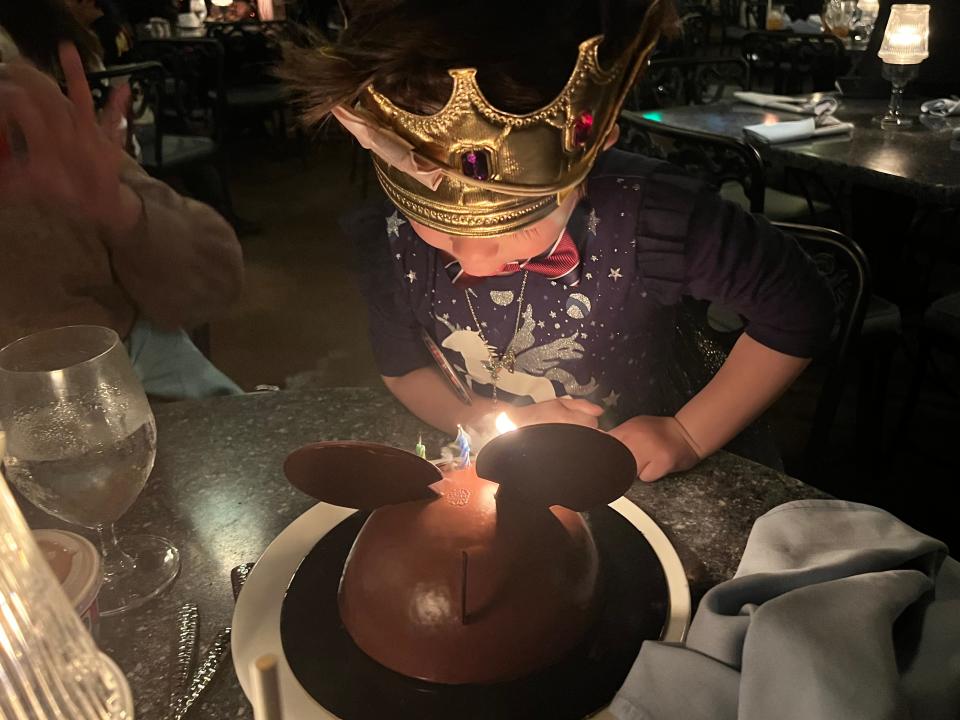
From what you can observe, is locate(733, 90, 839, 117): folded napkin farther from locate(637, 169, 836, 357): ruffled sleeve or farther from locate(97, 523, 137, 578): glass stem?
locate(97, 523, 137, 578): glass stem

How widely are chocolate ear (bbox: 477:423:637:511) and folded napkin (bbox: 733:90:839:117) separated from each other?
218cm

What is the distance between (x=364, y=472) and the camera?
536 mm

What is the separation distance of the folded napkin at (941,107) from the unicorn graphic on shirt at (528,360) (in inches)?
77.8

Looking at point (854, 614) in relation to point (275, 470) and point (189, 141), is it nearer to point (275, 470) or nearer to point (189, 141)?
point (275, 470)

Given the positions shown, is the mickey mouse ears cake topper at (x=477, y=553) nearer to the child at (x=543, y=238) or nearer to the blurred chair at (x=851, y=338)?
the child at (x=543, y=238)

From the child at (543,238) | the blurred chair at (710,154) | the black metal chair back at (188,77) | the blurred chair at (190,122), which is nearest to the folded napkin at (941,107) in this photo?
the blurred chair at (710,154)

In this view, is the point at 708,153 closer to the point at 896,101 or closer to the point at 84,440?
the point at 896,101

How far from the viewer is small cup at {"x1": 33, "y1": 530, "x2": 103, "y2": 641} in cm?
51

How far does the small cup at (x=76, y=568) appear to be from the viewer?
511 mm

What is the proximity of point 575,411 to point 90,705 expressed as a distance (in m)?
0.54

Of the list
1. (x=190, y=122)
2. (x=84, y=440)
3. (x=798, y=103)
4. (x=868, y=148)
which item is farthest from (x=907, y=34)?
(x=190, y=122)

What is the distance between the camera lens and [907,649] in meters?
0.49

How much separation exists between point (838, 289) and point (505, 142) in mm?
958

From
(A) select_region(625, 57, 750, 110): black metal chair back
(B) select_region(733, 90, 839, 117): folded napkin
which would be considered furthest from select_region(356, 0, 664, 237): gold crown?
(A) select_region(625, 57, 750, 110): black metal chair back
